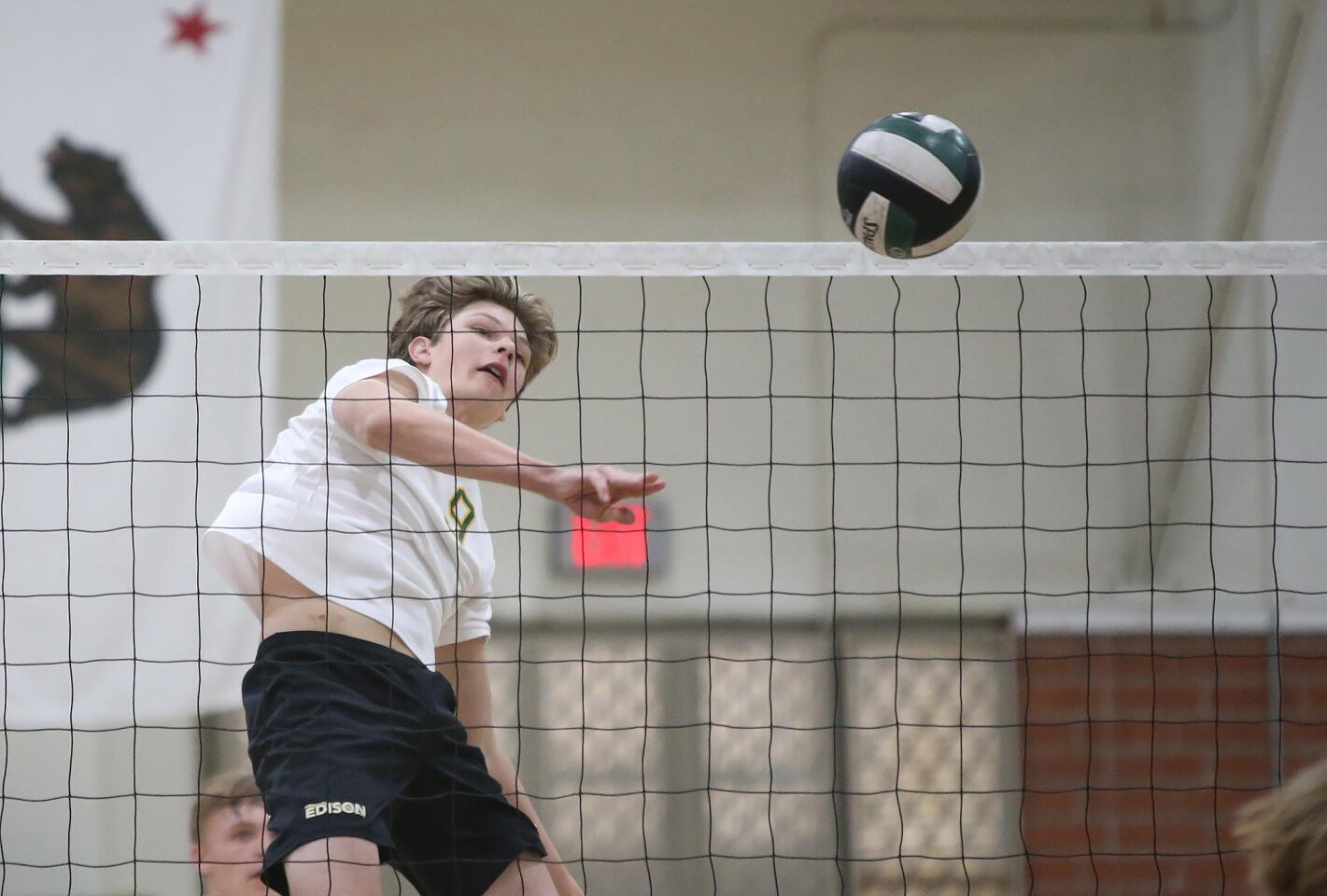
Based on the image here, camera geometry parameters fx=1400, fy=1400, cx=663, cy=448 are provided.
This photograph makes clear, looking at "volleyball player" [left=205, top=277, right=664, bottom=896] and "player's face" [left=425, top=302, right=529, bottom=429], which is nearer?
"volleyball player" [left=205, top=277, right=664, bottom=896]

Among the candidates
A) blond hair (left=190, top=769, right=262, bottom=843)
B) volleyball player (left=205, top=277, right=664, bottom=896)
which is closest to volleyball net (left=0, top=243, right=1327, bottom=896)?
blond hair (left=190, top=769, right=262, bottom=843)

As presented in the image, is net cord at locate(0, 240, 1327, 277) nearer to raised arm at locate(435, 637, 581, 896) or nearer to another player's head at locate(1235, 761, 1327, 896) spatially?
raised arm at locate(435, 637, 581, 896)

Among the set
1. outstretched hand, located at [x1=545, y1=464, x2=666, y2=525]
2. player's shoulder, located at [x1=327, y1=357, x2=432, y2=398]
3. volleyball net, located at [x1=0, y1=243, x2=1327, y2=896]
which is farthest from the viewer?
volleyball net, located at [x1=0, y1=243, x2=1327, y2=896]

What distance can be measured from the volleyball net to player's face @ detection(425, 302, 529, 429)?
1718 millimetres

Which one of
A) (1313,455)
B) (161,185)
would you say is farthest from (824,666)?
(161,185)

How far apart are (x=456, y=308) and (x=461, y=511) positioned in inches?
17.4

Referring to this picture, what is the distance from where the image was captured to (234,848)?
129 inches

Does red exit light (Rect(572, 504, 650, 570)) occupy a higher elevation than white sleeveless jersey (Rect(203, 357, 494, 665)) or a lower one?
lower

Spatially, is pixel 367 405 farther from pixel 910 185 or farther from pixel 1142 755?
pixel 1142 755

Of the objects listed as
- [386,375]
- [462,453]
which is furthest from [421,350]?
[462,453]

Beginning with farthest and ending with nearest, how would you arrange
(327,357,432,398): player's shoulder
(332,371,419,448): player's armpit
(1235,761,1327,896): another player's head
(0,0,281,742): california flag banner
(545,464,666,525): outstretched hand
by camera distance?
(0,0,281,742): california flag banner, (327,357,432,398): player's shoulder, (332,371,419,448): player's armpit, (545,464,666,525): outstretched hand, (1235,761,1327,896): another player's head

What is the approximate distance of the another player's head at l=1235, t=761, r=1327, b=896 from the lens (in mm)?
1207

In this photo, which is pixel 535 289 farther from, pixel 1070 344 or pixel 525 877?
pixel 525 877

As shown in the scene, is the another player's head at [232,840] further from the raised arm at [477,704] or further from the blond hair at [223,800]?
→ the raised arm at [477,704]
